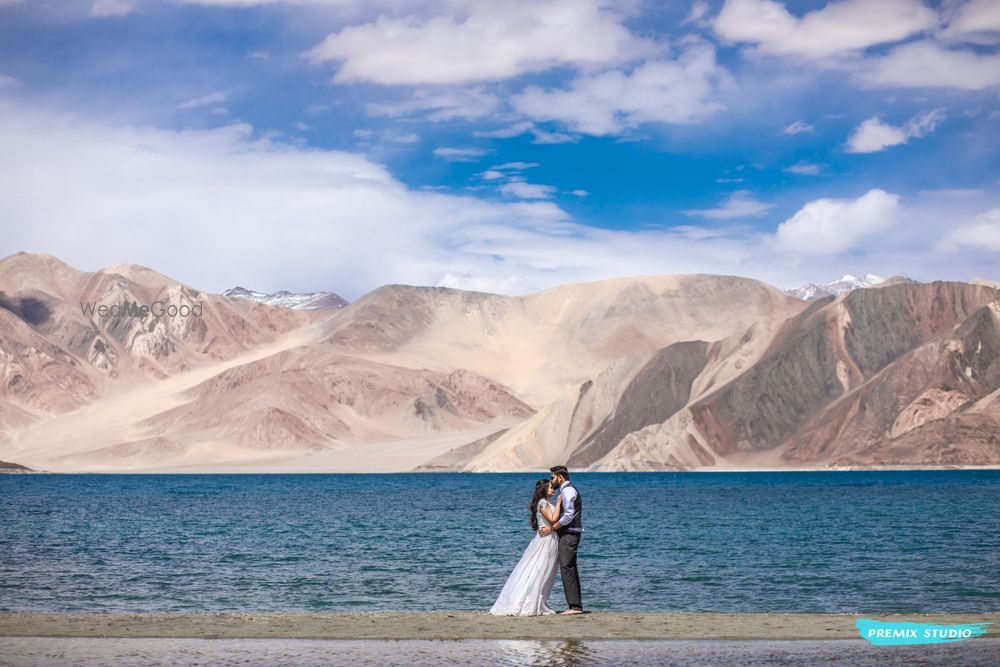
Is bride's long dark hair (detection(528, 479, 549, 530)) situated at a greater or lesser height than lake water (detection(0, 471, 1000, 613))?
greater

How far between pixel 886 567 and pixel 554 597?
41.1 ft

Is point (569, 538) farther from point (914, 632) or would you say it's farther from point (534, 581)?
point (914, 632)

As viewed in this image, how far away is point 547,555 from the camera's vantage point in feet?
71.4

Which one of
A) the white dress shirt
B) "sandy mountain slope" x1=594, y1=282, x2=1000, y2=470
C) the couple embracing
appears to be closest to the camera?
the white dress shirt

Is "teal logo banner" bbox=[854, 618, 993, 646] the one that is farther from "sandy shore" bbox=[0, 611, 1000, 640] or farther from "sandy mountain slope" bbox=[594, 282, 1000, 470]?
"sandy mountain slope" bbox=[594, 282, 1000, 470]

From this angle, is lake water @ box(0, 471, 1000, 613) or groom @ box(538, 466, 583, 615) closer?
groom @ box(538, 466, 583, 615)

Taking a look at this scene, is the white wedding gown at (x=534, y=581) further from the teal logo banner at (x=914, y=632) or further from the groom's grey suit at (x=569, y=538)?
the teal logo banner at (x=914, y=632)

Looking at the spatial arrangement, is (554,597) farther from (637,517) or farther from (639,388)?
(639,388)

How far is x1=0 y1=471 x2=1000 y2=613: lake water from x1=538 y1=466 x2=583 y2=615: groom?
5063 mm

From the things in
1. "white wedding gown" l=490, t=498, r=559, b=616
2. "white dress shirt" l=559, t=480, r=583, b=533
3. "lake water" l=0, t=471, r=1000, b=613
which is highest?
"white dress shirt" l=559, t=480, r=583, b=533

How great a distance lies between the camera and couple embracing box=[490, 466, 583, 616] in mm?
21641

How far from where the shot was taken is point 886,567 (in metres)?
36.8

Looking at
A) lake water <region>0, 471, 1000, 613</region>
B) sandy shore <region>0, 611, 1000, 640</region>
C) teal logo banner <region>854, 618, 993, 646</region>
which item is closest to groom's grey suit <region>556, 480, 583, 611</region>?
sandy shore <region>0, 611, 1000, 640</region>

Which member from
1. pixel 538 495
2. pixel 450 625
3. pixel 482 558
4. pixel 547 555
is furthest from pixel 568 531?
pixel 482 558
